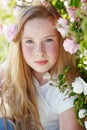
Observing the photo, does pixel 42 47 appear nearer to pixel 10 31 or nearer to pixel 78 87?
pixel 10 31

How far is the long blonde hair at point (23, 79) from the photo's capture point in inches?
65.8

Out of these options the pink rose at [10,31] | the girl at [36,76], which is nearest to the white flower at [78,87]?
the girl at [36,76]

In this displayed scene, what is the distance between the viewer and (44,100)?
71.0 inches

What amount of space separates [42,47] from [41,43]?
0.02 m

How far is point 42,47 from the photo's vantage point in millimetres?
1621

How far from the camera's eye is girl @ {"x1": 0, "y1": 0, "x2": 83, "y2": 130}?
1.64 meters

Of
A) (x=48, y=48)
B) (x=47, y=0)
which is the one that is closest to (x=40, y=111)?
(x=48, y=48)

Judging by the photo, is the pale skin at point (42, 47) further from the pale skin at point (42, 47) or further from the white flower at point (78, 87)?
the white flower at point (78, 87)

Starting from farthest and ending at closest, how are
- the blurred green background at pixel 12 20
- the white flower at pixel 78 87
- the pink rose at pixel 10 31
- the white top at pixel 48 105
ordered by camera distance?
the white top at pixel 48 105
the pink rose at pixel 10 31
the white flower at pixel 78 87
the blurred green background at pixel 12 20

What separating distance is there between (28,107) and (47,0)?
1.94 feet

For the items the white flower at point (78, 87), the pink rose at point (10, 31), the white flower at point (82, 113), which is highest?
the pink rose at point (10, 31)

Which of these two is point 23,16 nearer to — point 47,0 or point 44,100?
point 47,0

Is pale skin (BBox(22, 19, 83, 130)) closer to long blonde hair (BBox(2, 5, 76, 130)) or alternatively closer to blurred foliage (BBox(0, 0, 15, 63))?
long blonde hair (BBox(2, 5, 76, 130))

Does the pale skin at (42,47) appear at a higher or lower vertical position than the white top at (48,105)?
higher
